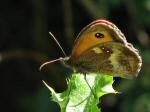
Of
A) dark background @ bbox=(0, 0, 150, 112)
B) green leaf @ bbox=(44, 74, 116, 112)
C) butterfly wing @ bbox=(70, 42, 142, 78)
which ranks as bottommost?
dark background @ bbox=(0, 0, 150, 112)

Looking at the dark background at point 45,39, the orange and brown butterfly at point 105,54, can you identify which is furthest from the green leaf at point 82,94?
the dark background at point 45,39

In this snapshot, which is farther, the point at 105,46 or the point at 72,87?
the point at 105,46

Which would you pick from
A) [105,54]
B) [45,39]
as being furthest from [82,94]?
[45,39]

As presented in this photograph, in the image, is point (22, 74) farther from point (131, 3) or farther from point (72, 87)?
point (72, 87)

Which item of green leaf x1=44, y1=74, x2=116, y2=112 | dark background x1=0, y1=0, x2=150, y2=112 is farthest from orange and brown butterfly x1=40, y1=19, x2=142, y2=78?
dark background x1=0, y1=0, x2=150, y2=112

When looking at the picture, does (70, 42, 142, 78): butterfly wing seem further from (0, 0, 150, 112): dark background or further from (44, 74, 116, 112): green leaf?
(0, 0, 150, 112): dark background

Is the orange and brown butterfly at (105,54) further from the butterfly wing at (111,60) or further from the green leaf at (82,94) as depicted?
the green leaf at (82,94)

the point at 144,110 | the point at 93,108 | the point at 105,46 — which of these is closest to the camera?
the point at 93,108

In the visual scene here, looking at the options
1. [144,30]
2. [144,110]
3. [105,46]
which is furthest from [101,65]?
[144,30]
